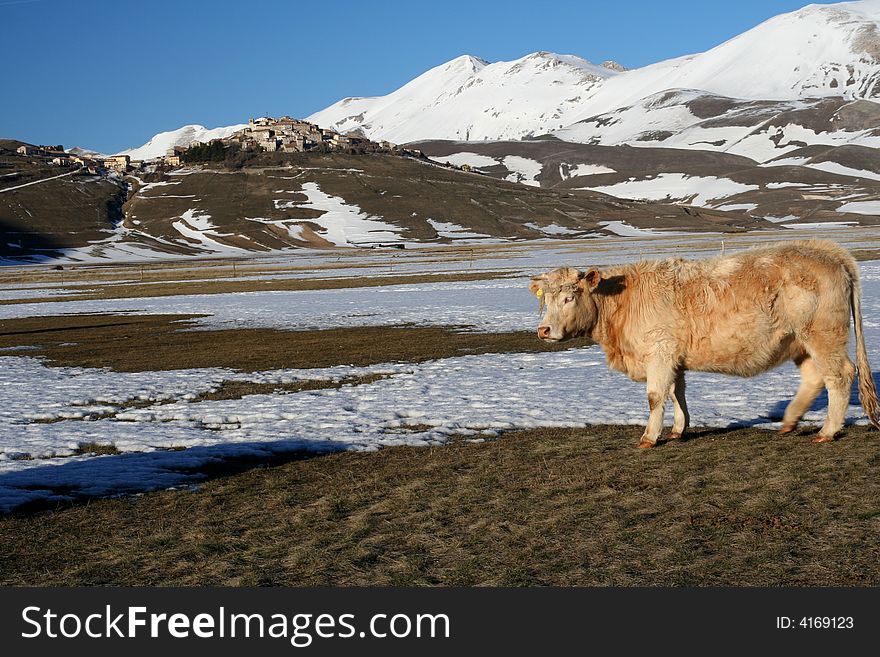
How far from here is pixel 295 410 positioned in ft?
54.7

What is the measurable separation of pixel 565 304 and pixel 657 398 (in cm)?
197

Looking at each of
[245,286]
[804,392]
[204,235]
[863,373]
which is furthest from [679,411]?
[204,235]

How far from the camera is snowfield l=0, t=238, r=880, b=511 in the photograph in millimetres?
12836

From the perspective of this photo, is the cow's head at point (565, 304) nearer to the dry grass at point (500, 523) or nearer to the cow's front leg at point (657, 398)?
the cow's front leg at point (657, 398)

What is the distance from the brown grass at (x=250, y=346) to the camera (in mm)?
24500

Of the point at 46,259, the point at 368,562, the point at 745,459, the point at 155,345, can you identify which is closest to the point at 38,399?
the point at 155,345

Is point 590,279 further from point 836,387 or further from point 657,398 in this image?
point 836,387

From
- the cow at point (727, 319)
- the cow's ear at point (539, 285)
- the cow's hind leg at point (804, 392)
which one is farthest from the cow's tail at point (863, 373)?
the cow's ear at point (539, 285)

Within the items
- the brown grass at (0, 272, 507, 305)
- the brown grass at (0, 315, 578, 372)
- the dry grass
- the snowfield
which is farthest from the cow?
the brown grass at (0, 272, 507, 305)

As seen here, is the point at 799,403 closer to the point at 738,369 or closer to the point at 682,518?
the point at 738,369

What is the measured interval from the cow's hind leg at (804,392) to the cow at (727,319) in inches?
0.6

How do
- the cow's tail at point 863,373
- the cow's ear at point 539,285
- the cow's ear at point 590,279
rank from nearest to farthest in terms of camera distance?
the cow's tail at point 863,373, the cow's ear at point 590,279, the cow's ear at point 539,285

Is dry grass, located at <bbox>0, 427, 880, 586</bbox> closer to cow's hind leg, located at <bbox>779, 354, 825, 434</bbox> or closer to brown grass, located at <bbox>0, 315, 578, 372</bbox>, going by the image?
cow's hind leg, located at <bbox>779, 354, 825, 434</bbox>

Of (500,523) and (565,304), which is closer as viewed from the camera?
(500,523)
